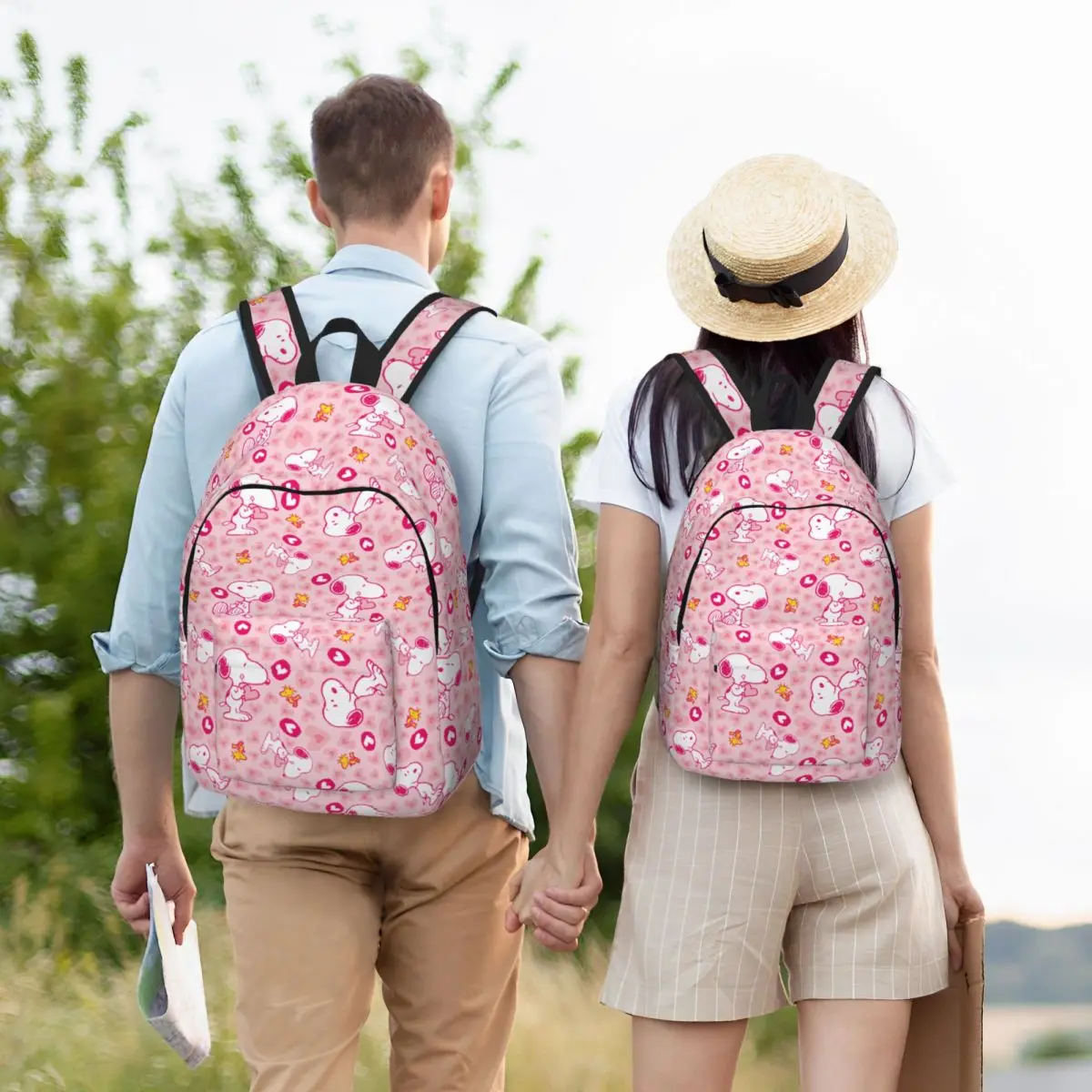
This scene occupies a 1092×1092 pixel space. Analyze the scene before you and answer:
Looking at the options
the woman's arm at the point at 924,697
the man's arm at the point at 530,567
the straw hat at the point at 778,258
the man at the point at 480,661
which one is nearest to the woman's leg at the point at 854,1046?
the woman's arm at the point at 924,697

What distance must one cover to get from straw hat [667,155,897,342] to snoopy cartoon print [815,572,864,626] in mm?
351

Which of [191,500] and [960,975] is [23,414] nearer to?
[191,500]

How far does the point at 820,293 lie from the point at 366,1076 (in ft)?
8.30

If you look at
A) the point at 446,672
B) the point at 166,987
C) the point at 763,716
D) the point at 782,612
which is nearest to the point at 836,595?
the point at 782,612

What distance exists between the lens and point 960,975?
77.7 inches

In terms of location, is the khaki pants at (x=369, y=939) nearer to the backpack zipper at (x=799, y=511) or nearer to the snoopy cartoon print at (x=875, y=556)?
Result: the backpack zipper at (x=799, y=511)

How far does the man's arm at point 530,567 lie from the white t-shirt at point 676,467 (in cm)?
8

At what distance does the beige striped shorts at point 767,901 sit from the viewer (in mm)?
1832

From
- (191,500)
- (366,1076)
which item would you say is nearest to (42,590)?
(366,1076)

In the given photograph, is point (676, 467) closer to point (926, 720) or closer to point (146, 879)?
point (926, 720)

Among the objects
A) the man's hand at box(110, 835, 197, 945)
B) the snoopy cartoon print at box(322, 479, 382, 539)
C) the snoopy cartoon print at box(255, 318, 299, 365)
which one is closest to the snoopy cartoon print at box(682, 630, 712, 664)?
the snoopy cartoon print at box(322, 479, 382, 539)

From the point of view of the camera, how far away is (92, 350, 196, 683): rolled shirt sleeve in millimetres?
2045

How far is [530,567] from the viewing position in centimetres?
195

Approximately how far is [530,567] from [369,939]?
0.56m
